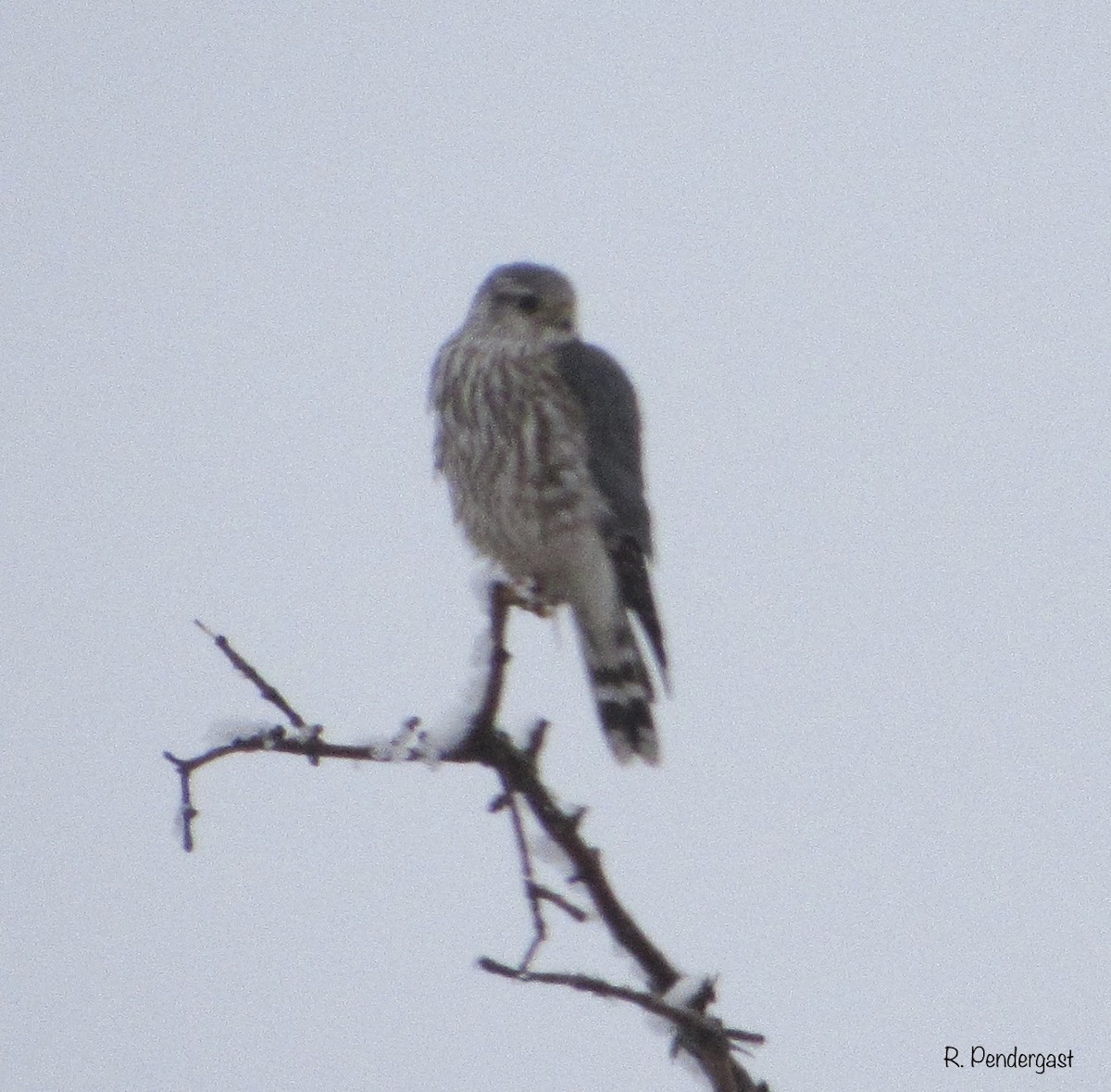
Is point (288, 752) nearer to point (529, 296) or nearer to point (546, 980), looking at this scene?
point (546, 980)

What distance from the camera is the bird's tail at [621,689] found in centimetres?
395

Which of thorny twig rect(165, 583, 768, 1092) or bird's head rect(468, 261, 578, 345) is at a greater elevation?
bird's head rect(468, 261, 578, 345)

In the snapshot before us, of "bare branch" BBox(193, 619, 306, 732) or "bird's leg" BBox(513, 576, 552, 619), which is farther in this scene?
"bird's leg" BBox(513, 576, 552, 619)

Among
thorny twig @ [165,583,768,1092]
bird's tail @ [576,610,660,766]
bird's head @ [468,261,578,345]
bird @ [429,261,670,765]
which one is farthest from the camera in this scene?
bird's head @ [468,261,578,345]

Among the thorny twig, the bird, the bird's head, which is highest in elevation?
the bird's head

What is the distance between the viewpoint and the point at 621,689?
4066 millimetres

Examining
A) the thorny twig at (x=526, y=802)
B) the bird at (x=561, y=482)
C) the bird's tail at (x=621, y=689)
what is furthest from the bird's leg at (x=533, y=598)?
the thorny twig at (x=526, y=802)

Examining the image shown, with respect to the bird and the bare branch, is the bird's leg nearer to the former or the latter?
the bird

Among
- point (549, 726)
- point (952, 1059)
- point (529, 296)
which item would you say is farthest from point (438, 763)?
point (529, 296)

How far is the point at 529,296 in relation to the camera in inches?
191

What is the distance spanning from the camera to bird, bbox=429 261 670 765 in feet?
13.8

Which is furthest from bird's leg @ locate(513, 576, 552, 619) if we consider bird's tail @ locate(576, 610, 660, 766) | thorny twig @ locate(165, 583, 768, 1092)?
thorny twig @ locate(165, 583, 768, 1092)

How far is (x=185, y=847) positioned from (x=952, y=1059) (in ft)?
4.43

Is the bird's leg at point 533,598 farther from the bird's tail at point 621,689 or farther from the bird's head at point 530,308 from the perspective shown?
the bird's head at point 530,308
